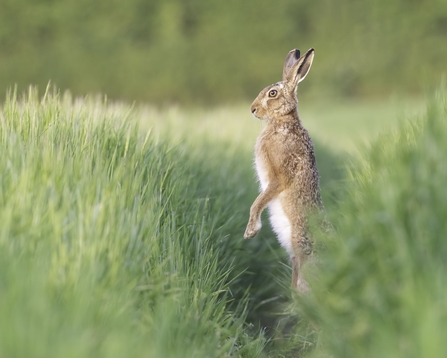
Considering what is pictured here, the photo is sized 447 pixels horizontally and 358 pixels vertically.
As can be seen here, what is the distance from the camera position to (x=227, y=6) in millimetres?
25969

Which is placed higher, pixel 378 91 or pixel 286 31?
pixel 286 31

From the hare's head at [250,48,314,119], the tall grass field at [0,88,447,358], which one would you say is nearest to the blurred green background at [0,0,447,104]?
the hare's head at [250,48,314,119]

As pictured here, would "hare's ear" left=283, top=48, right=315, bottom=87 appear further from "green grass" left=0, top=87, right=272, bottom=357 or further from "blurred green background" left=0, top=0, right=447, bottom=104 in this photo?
"blurred green background" left=0, top=0, right=447, bottom=104

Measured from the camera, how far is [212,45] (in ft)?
82.4

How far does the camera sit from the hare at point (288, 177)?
4.20 m

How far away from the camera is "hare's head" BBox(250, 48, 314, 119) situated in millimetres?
4699

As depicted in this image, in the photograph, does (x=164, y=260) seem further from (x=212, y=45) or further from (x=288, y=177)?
(x=212, y=45)

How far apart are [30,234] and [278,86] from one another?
8.19 feet

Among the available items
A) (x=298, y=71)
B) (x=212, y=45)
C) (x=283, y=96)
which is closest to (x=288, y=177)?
(x=283, y=96)

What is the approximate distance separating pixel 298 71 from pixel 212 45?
20.9 m

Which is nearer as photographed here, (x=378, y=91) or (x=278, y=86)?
(x=278, y=86)

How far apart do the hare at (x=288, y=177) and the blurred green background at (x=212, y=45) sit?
15.6m

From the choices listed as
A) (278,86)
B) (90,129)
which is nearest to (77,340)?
(90,129)

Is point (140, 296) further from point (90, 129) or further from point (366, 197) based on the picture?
point (90, 129)
